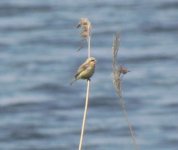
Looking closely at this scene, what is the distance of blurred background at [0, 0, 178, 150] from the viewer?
9570 millimetres

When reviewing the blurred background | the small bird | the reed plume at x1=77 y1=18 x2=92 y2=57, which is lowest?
the blurred background

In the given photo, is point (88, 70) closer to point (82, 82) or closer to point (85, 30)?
point (85, 30)

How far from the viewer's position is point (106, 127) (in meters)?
9.77

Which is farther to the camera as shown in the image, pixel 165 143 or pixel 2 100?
pixel 2 100

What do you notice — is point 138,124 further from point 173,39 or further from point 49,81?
point 173,39

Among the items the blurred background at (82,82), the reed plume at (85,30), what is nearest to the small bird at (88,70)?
the reed plume at (85,30)

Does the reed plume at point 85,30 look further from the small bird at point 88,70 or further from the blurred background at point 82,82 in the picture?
the blurred background at point 82,82

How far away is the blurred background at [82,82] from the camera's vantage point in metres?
9.57

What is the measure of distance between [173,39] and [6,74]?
8.04 ft

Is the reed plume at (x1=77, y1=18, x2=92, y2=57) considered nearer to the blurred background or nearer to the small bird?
the small bird

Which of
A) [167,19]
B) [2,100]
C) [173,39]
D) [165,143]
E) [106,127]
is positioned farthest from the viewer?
[167,19]

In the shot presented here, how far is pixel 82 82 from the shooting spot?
11008 millimetres

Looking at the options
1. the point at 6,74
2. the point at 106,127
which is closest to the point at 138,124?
the point at 106,127

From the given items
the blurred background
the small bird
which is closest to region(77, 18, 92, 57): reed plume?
the small bird
